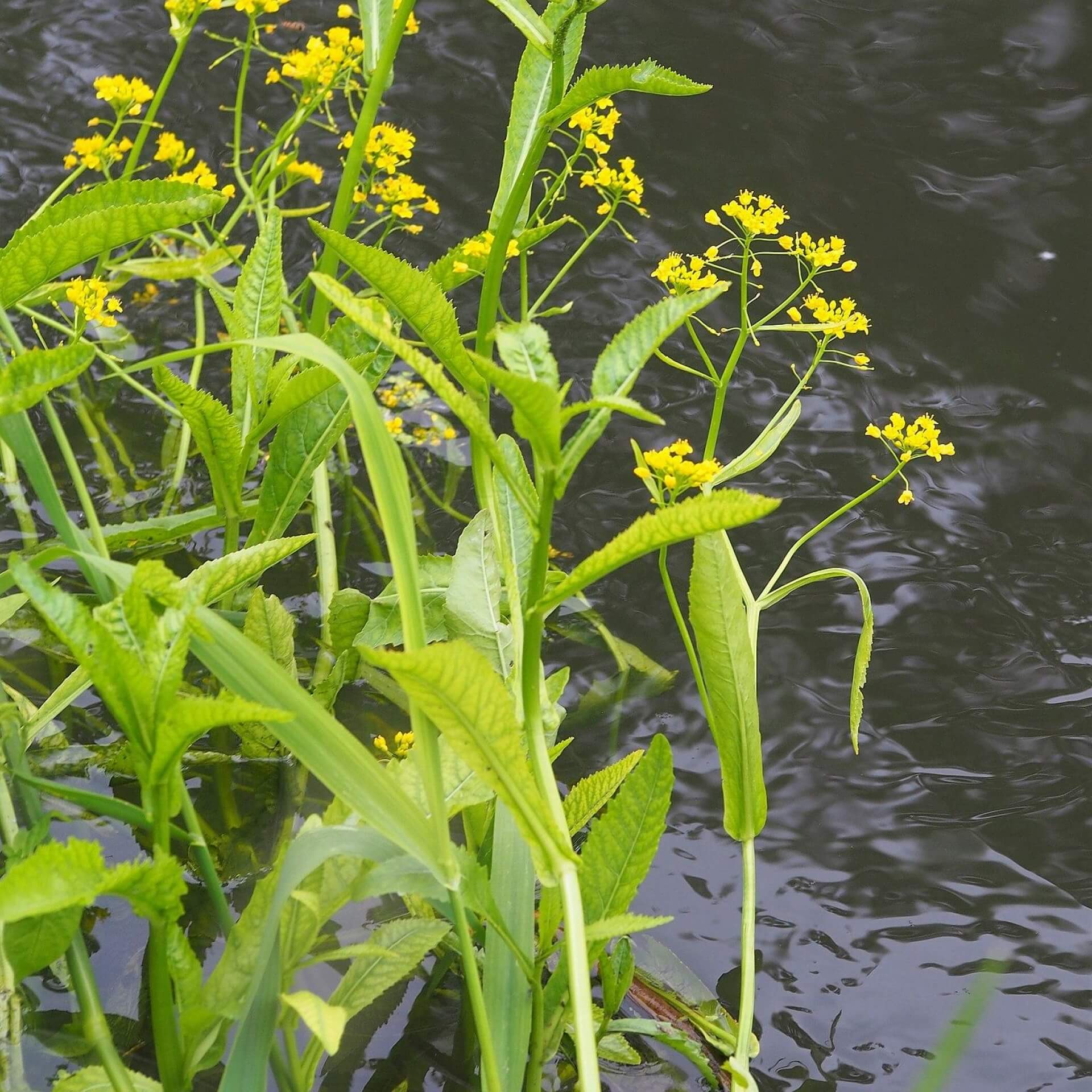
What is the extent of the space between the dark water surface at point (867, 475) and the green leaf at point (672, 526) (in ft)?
1.52

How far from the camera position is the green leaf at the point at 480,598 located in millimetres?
956

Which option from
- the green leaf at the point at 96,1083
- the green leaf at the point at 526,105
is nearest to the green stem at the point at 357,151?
the green leaf at the point at 526,105

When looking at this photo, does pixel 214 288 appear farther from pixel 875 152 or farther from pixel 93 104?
pixel 875 152

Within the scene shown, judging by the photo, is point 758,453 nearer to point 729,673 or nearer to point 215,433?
point 729,673

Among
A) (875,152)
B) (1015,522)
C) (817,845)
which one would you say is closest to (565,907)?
(817,845)

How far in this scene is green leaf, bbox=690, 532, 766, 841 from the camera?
900mm

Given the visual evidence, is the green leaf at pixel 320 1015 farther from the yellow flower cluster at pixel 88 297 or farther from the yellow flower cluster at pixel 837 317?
the yellow flower cluster at pixel 837 317

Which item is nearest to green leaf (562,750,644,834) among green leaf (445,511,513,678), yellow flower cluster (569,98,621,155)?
green leaf (445,511,513,678)

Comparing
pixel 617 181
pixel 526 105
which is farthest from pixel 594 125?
pixel 526 105

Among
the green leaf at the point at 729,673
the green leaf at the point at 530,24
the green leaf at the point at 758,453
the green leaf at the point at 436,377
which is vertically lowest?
the green leaf at the point at 729,673

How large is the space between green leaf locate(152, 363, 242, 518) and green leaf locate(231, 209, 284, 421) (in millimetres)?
40

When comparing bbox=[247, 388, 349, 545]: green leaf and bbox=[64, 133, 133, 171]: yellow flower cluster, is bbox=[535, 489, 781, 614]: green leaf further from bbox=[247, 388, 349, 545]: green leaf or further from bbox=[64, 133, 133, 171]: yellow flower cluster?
bbox=[64, 133, 133, 171]: yellow flower cluster

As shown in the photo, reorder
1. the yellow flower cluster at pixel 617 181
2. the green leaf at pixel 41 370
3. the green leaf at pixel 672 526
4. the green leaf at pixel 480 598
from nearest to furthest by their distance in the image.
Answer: the green leaf at pixel 672 526 < the green leaf at pixel 41 370 < the green leaf at pixel 480 598 < the yellow flower cluster at pixel 617 181

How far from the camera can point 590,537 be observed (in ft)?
4.64
